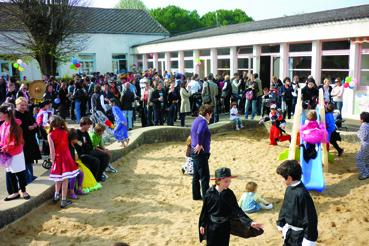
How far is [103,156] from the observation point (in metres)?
8.75

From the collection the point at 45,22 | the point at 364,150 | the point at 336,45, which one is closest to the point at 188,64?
the point at 45,22

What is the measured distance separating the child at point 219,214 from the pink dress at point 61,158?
142 inches

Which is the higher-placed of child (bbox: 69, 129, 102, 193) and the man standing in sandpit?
Result: the man standing in sandpit

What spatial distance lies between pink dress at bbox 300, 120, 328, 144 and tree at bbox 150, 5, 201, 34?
5592 cm

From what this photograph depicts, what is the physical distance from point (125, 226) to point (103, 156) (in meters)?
2.60

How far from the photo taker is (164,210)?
7137 millimetres

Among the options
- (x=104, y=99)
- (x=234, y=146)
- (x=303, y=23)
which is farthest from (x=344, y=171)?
(x=303, y=23)

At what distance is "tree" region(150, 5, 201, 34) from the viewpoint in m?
63.4

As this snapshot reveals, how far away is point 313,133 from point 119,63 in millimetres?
29280

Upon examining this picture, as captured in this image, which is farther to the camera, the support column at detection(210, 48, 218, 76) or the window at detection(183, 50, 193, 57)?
the window at detection(183, 50, 193, 57)

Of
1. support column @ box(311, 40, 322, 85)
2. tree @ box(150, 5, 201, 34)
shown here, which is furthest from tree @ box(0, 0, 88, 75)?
tree @ box(150, 5, 201, 34)

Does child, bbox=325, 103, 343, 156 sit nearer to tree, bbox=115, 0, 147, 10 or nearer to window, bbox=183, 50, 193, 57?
window, bbox=183, 50, 193, 57

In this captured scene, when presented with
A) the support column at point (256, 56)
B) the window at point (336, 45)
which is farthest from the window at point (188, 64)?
the window at point (336, 45)

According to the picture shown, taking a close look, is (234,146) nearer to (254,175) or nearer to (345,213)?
(254,175)
